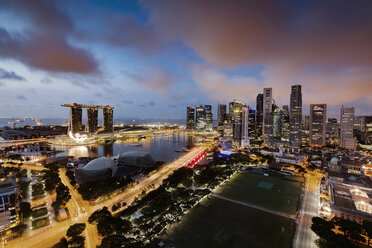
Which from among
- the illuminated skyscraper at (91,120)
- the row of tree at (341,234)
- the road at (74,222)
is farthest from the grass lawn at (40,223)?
the illuminated skyscraper at (91,120)

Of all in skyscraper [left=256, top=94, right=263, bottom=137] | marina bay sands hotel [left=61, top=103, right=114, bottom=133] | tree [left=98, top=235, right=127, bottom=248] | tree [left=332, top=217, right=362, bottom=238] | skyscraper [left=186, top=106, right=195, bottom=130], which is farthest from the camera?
skyscraper [left=186, top=106, right=195, bottom=130]

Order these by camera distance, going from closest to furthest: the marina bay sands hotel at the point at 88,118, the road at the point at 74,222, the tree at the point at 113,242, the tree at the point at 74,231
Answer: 1. the tree at the point at 113,242
2. the tree at the point at 74,231
3. the road at the point at 74,222
4. the marina bay sands hotel at the point at 88,118

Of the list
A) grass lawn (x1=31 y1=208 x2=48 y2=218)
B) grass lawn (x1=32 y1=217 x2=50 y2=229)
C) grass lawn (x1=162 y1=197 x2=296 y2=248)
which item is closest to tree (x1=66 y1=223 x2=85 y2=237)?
grass lawn (x1=32 y1=217 x2=50 y2=229)

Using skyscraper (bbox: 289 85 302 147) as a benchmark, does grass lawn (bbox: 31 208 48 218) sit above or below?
below

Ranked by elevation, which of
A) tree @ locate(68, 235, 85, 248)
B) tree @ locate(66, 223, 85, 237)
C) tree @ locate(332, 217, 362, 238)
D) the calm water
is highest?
tree @ locate(332, 217, 362, 238)

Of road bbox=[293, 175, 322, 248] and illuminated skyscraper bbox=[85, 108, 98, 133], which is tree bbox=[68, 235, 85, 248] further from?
illuminated skyscraper bbox=[85, 108, 98, 133]

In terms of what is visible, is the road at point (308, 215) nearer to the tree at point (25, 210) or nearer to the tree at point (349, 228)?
the tree at point (349, 228)

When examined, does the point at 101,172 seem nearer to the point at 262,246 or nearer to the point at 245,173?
the point at 262,246
